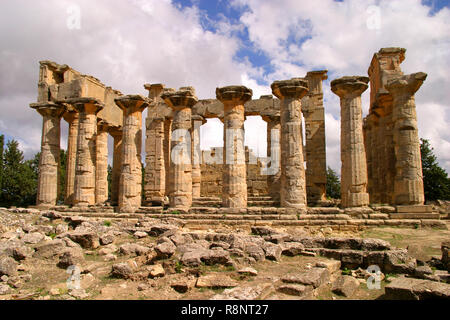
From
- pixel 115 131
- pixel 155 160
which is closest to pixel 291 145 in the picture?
pixel 155 160

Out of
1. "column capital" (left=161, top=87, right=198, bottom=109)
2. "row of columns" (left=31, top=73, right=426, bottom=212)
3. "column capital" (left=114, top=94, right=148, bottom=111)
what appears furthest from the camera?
"column capital" (left=114, top=94, right=148, bottom=111)

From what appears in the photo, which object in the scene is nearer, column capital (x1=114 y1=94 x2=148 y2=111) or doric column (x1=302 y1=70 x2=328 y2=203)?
column capital (x1=114 y1=94 x2=148 y2=111)

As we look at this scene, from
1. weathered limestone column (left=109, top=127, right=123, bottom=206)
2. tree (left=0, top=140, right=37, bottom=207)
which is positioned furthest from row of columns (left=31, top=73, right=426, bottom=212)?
tree (left=0, top=140, right=37, bottom=207)

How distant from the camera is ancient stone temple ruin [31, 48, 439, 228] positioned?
15.6 m

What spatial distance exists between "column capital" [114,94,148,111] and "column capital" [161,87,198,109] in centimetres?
191

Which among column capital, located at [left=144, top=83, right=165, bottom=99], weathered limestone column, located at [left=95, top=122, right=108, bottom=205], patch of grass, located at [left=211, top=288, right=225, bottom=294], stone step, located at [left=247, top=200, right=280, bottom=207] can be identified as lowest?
patch of grass, located at [left=211, top=288, right=225, bottom=294]

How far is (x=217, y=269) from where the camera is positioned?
7.78m

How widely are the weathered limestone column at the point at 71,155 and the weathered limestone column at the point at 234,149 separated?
11.0 metres

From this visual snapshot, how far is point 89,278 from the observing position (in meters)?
7.34

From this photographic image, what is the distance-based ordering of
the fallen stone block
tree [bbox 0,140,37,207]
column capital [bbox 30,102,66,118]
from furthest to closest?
tree [bbox 0,140,37,207] → column capital [bbox 30,102,66,118] → the fallen stone block

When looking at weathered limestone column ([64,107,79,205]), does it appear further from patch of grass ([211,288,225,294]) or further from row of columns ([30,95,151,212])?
patch of grass ([211,288,225,294])

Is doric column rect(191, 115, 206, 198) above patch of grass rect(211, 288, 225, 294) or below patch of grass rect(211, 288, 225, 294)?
above

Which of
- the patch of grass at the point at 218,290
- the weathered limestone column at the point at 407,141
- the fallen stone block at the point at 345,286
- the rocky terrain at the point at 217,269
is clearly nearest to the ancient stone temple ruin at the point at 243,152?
the weathered limestone column at the point at 407,141
